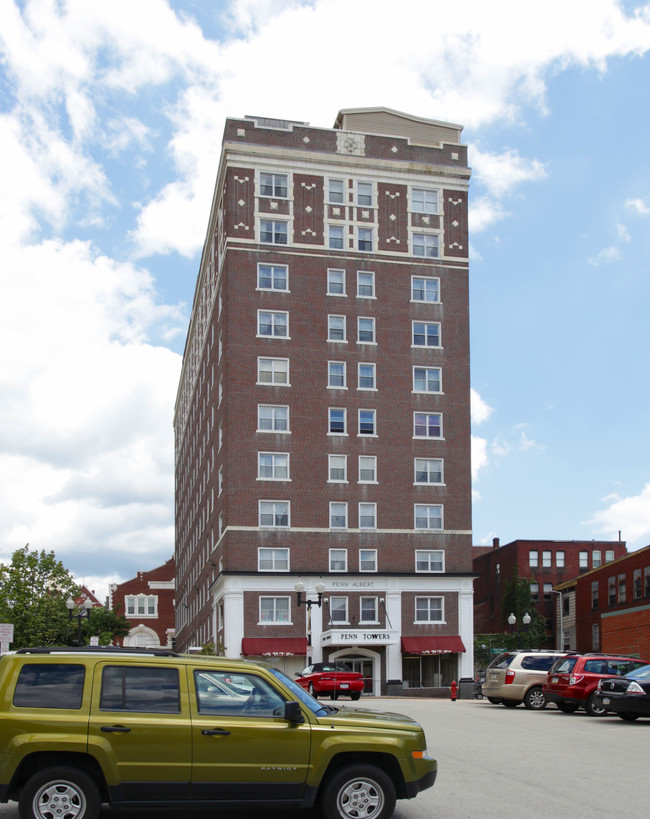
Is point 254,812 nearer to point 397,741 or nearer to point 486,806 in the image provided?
point 397,741

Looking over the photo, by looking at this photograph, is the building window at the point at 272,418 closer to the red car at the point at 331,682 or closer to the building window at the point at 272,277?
the building window at the point at 272,277

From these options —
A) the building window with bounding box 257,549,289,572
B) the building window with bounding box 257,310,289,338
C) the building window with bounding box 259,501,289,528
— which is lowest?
the building window with bounding box 257,549,289,572

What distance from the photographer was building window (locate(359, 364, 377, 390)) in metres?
63.9

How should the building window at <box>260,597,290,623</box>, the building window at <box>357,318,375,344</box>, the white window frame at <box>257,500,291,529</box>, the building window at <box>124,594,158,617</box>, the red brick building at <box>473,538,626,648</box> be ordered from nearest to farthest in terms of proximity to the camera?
the building window at <box>260,597,290,623</box> < the white window frame at <box>257,500,291,529</box> < the building window at <box>357,318,375,344</box> < the red brick building at <box>473,538,626,648</box> < the building window at <box>124,594,158,617</box>

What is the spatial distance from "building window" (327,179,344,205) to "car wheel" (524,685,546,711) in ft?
136

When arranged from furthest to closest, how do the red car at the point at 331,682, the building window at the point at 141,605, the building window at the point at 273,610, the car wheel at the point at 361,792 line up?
the building window at the point at 141,605 → the building window at the point at 273,610 → the red car at the point at 331,682 → the car wheel at the point at 361,792

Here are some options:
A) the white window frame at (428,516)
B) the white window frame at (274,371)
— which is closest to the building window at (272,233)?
the white window frame at (274,371)

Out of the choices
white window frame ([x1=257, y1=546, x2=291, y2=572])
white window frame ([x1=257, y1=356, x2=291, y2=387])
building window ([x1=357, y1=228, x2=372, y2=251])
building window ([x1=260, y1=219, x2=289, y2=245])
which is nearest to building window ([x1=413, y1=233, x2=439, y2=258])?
building window ([x1=357, y1=228, x2=372, y2=251])

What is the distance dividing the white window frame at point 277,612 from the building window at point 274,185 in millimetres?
24688

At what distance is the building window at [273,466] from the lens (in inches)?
2404

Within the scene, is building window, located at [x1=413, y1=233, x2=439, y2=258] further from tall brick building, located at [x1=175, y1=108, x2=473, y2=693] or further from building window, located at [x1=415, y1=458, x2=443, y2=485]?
building window, located at [x1=415, y1=458, x2=443, y2=485]

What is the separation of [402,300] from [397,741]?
5599 centimetres

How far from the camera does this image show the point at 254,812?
11.3 m

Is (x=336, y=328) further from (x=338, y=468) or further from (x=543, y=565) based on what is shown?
(x=543, y=565)
